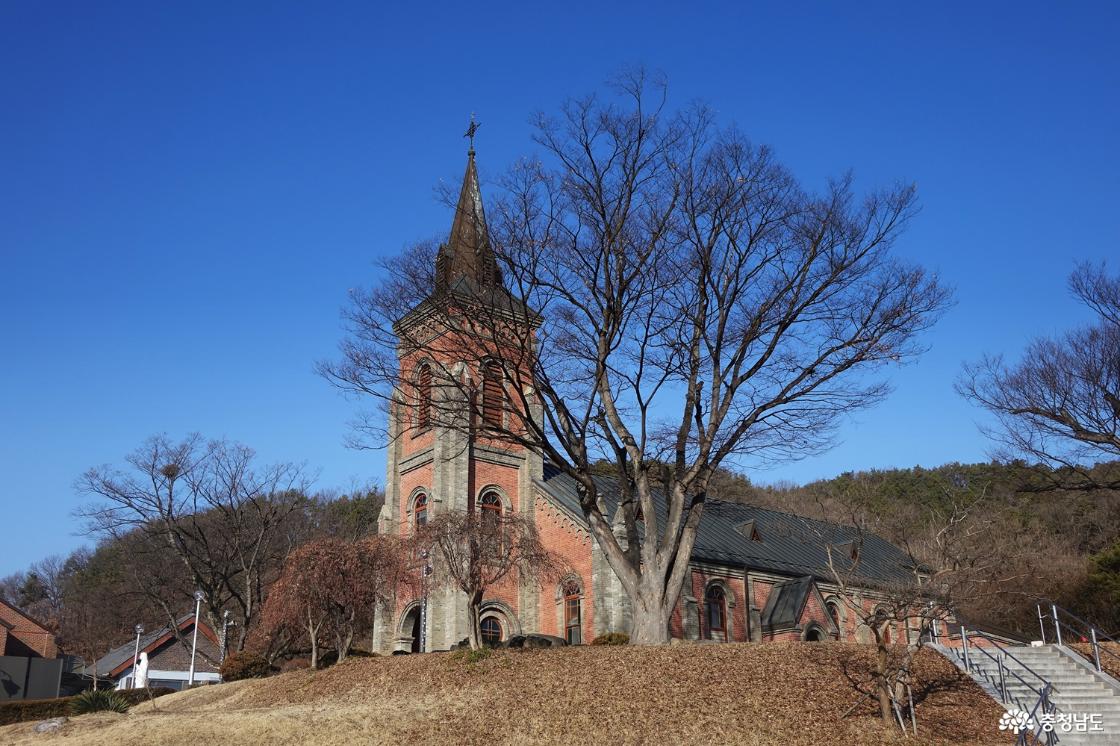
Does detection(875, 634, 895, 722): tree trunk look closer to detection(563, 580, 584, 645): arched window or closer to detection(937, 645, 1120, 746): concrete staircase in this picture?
detection(937, 645, 1120, 746): concrete staircase

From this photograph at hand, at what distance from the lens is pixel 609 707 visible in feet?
55.5

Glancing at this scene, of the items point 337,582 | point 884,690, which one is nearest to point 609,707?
point 884,690

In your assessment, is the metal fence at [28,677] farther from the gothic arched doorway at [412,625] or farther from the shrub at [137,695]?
the gothic arched doorway at [412,625]

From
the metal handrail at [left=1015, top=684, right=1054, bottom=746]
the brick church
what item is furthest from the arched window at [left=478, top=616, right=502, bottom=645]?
the metal handrail at [left=1015, top=684, right=1054, bottom=746]

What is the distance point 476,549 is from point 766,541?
17904 mm

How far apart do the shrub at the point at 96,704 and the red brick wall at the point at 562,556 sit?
13289 millimetres

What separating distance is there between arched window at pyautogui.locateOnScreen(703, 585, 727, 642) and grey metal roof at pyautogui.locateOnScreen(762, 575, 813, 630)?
1.84 meters

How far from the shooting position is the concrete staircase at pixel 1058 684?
15239 millimetres

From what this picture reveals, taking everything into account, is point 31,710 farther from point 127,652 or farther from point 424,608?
point 127,652

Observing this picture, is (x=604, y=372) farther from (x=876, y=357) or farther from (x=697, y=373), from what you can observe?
(x=876, y=357)

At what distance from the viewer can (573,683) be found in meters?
18.4

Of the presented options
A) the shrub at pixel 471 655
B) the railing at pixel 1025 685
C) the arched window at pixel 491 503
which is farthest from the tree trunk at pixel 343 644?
the railing at pixel 1025 685

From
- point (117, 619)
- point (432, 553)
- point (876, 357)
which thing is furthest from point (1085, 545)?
point (117, 619)

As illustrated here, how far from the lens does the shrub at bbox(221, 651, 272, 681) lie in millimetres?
29500
